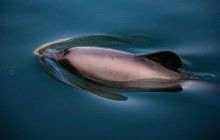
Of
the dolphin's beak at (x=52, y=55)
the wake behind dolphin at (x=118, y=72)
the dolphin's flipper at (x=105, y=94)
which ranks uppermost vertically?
the dolphin's beak at (x=52, y=55)

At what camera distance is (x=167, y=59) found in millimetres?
5301

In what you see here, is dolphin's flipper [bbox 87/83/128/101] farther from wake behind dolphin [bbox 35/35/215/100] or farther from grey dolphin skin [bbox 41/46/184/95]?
grey dolphin skin [bbox 41/46/184/95]

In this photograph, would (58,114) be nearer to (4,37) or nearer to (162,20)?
(4,37)

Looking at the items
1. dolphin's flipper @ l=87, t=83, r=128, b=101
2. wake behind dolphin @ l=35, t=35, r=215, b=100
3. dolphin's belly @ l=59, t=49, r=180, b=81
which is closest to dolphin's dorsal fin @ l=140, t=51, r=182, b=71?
wake behind dolphin @ l=35, t=35, r=215, b=100

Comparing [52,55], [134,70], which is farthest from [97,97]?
[52,55]

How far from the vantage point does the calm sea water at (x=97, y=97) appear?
4.70 metres

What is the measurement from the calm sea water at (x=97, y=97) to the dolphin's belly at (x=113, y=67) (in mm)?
379

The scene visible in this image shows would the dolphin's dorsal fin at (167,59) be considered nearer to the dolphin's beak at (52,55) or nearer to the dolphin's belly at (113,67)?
the dolphin's belly at (113,67)

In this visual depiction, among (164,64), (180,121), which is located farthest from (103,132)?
(164,64)

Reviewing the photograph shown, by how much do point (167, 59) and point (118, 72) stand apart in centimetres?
95

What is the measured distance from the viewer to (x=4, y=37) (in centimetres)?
731

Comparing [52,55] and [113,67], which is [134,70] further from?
[52,55]

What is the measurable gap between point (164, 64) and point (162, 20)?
3.06 metres

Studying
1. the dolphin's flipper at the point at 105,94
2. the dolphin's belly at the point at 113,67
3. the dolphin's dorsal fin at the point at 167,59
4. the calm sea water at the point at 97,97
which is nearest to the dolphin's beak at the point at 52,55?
the calm sea water at the point at 97,97
